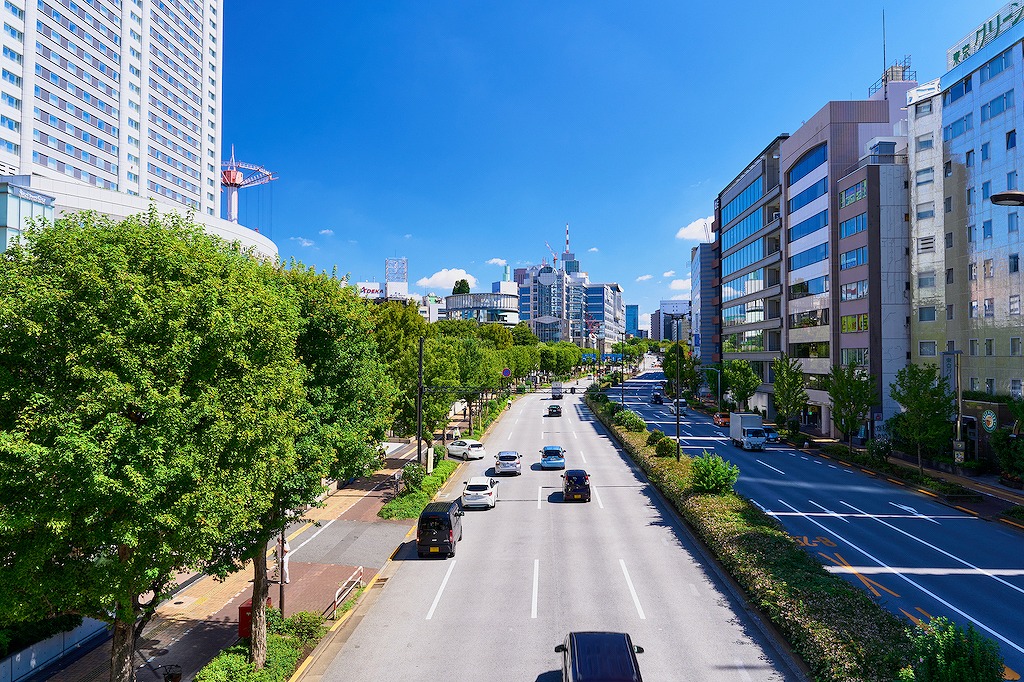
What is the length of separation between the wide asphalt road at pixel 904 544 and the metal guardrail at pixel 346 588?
54.7 ft

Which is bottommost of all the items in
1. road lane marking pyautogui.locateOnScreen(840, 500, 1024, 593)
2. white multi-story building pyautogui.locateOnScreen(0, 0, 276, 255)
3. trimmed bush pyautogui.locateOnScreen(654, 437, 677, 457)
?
road lane marking pyautogui.locateOnScreen(840, 500, 1024, 593)

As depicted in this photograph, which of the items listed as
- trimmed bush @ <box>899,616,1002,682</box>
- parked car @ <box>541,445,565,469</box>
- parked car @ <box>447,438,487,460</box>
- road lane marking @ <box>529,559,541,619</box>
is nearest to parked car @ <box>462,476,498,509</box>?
road lane marking @ <box>529,559,541,619</box>

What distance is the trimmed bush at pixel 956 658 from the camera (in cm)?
1016

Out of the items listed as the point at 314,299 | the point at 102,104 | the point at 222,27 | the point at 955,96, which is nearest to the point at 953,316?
the point at 955,96

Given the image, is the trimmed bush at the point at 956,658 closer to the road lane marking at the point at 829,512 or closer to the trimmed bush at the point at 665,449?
the road lane marking at the point at 829,512

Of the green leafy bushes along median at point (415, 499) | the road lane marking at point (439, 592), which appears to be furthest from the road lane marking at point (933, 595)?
the green leafy bushes along median at point (415, 499)

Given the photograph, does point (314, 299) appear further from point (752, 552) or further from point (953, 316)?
point (953, 316)

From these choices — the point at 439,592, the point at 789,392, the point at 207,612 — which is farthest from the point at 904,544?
the point at 789,392

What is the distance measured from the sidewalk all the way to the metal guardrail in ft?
0.72

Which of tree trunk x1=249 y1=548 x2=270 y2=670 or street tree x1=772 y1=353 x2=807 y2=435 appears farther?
street tree x1=772 y1=353 x2=807 y2=435

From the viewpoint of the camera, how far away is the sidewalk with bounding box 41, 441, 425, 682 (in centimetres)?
1463

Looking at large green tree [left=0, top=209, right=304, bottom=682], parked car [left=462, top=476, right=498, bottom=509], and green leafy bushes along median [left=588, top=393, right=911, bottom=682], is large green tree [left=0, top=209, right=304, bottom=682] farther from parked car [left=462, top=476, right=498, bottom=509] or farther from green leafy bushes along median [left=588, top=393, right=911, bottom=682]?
parked car [left=462, top=476, right=498, bottom=509]

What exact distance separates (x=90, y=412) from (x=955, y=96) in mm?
57468

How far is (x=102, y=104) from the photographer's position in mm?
75500
